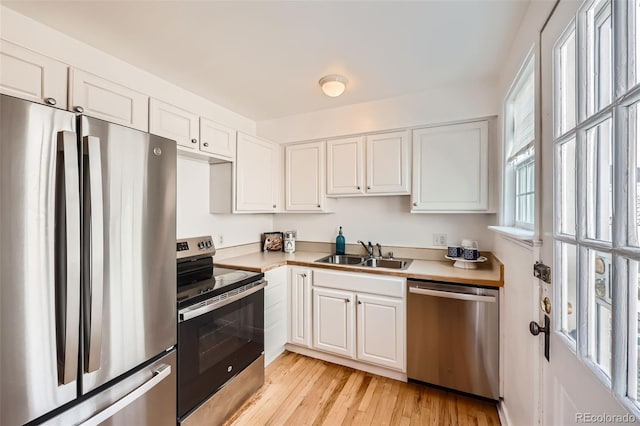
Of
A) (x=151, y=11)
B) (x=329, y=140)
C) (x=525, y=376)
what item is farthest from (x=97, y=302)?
(x=329, y=140)

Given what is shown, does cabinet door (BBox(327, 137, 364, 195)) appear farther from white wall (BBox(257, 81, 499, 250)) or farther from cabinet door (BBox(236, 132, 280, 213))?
cabinet door (BBox(236, 132, 280, 213))

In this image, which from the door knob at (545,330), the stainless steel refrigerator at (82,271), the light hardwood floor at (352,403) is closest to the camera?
the stainless steel refrigerator at (82,271)

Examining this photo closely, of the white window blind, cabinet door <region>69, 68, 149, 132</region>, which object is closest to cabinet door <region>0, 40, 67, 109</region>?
cabinet door <region>69, 68, 149, 132</region>

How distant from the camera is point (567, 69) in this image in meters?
0.91

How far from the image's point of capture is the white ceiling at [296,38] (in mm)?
1313

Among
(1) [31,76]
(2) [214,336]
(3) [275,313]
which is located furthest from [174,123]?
(3) [275,313]

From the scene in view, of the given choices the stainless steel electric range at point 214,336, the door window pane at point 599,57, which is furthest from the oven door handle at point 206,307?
the door window pane at point 599,57

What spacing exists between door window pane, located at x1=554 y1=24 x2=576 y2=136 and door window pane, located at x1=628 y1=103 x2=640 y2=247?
322 mm

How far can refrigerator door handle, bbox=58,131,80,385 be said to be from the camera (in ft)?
3.01

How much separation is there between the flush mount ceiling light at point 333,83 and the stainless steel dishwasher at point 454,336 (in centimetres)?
158

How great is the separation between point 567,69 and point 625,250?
2.35ft

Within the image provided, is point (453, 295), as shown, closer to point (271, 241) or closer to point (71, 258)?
point (271, 241)

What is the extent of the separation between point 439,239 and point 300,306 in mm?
1452

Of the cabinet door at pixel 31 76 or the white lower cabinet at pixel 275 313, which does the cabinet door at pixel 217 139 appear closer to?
the cabinet door at pixel 31 76
